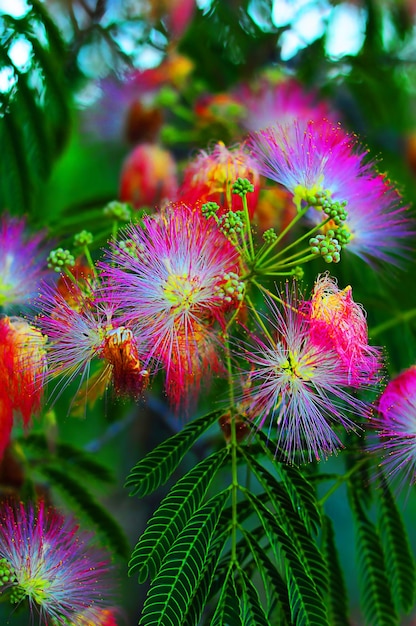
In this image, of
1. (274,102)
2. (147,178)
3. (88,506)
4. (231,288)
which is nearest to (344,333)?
(231,288)

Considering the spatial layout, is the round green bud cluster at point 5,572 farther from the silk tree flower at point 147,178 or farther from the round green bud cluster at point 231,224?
the silk tree flower at point 147,178

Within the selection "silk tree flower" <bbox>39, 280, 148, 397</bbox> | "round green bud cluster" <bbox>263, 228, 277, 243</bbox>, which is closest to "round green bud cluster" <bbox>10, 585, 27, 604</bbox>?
"silk tree flower" <bbox>39, 280, 148, 397</bbox>

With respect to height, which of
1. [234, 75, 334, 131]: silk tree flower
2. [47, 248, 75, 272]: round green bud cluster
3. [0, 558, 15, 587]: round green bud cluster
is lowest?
[0, 558, 15, 587]: round green bud cluster

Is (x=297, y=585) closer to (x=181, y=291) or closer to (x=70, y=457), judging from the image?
(x=181, y=291)

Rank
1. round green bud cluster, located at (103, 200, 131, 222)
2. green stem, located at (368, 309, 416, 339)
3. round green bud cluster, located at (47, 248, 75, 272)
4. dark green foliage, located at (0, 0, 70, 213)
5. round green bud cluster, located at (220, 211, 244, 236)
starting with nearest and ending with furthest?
1. round green bud cluster, located at (220, 211, 244, 236)
2. round green bud cluster, located at (47, 248, 75, 272)
3. round green bud cluster, located at (103, 200, 131, 222)
4. green stem, located at (368, 309, 416, 339)
5. dark green foliage, located at (0, 0, 70, 213)

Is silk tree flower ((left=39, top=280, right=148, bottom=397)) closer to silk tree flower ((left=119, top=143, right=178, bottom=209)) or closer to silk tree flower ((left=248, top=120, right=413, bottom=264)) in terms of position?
silk tree flower ((left=248, top=120, right=413, bottom=264))
